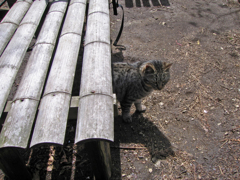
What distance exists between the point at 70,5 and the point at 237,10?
5646 mm

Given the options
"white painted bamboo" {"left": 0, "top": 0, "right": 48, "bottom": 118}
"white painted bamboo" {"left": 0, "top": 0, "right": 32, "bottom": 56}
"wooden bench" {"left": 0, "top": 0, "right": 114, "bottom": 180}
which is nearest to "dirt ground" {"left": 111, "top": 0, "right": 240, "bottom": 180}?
"wooden bench" {"left": 0, "top": 0, "right": 114, "bottom": 180}

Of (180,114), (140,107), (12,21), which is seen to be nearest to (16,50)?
(12,21)

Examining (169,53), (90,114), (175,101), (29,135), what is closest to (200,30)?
(169,53)

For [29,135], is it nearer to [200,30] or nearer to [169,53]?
[169,53]

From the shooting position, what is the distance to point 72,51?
2680 millimetres

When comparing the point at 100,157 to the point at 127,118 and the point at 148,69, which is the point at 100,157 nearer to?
the point at 127,118

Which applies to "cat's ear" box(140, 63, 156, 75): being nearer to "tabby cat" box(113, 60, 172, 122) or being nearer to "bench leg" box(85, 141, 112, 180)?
"tabby cat" box(113, 60, 172, 122)

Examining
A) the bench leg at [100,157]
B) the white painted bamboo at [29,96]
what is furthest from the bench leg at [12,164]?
the bench leg at [100,157]

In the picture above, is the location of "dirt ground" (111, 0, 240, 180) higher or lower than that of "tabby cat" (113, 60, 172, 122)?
lower

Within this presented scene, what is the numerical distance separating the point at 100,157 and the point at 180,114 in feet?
6.54

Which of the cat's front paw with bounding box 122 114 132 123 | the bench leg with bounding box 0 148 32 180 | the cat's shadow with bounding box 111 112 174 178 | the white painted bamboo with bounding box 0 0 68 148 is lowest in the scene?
the cat's shadow with bounding box 111 112 174 178

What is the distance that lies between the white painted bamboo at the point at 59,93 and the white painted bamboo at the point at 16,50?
47cm

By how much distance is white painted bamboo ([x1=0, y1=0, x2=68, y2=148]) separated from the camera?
180 centimetres

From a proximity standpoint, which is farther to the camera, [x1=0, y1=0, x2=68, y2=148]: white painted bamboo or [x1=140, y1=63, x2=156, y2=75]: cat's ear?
[x1=140, y1=63, x2=156, y2=75]: cat's ear
